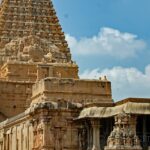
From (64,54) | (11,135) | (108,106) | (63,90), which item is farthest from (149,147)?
(64,54)

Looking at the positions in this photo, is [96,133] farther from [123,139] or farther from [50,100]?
[123,139]

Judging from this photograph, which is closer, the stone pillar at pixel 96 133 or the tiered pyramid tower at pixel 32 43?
the stone pillar at pixel 96 133

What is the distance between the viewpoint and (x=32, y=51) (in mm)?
84500

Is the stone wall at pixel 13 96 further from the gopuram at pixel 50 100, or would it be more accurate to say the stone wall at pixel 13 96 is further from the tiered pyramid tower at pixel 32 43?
the tiered pyramid tower at pixel 32 43

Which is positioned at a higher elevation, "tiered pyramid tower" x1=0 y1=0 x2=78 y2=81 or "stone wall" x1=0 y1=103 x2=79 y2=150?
"tiered pyramid tower" x1=0 y1=0 x2=78 y2=81

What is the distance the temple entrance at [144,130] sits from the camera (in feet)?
163

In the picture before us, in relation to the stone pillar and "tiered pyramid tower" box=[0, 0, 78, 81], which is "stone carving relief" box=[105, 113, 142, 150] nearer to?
the stone pillar

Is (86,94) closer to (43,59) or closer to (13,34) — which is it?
(43,59)

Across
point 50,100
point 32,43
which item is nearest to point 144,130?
point 50,100

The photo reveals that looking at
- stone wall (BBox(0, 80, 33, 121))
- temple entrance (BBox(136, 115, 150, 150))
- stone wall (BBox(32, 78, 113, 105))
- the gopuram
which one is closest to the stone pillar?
the gopuram

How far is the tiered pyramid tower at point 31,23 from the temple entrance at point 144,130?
125ft

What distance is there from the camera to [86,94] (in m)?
65.9

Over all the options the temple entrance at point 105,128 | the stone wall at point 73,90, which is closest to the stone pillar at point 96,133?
the temple entrance at point 105,128

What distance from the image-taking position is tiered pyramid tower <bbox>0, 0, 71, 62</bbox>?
90.7 m
